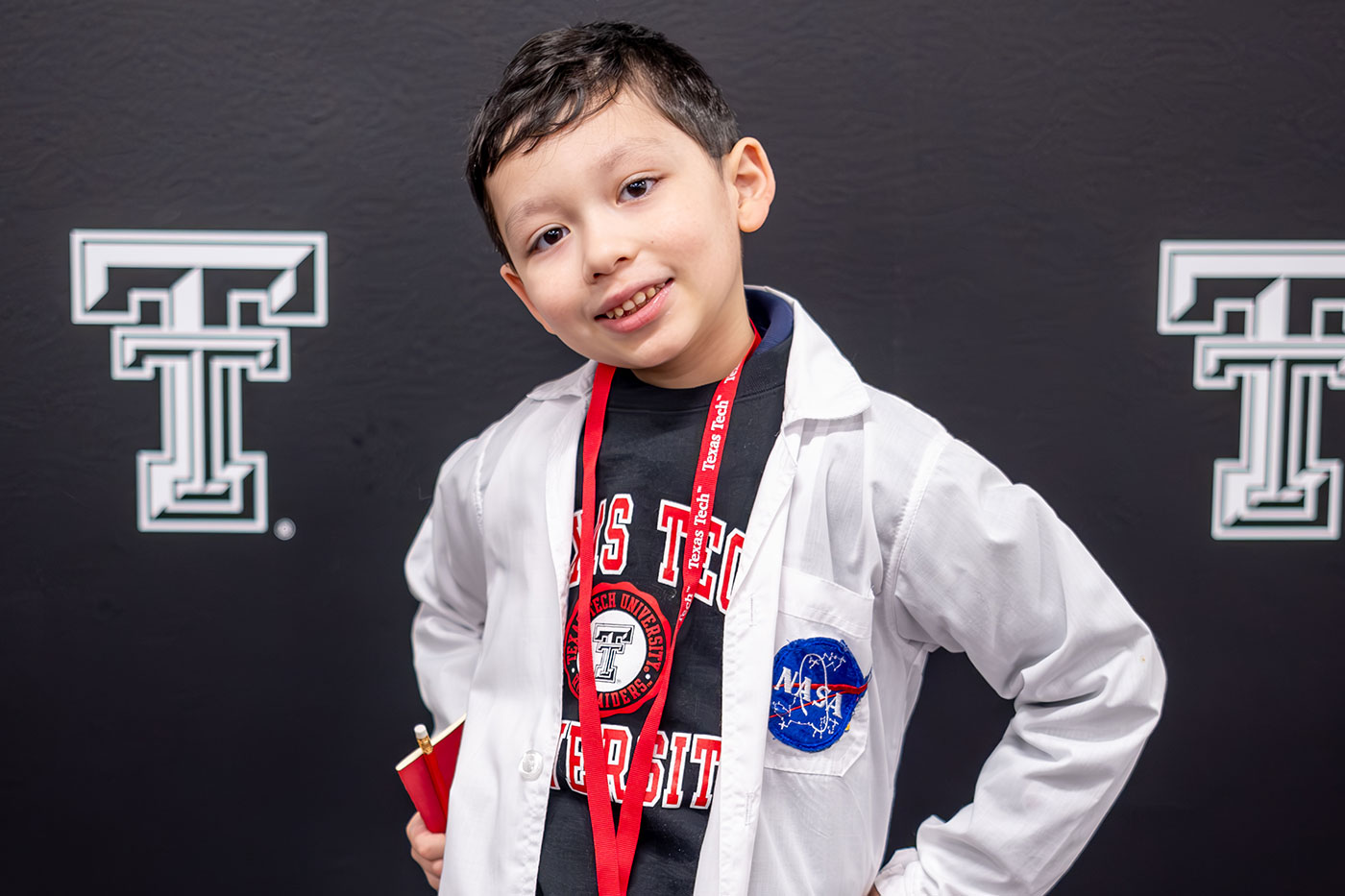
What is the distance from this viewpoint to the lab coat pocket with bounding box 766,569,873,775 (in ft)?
2.80

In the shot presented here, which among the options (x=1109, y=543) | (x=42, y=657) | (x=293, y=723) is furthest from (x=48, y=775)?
(x=1109, y=543)

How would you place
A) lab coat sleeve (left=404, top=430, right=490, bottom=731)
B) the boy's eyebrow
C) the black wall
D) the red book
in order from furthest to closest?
the black wall → lab coat sleeve (left=404, top=430, right=490, bottom=731) → the red book → the boy's eyebrow

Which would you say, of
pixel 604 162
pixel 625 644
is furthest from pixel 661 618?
pixel 604 162

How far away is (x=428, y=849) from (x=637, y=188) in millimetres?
629

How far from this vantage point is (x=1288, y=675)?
1296 mm

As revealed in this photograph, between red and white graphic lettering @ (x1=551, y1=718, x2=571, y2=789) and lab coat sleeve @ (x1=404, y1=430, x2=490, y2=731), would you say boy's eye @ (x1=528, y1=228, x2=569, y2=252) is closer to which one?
lab coat sleeve @ (x1=404, y1=430, x2=490, y2=731)

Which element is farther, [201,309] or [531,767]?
[201,309]

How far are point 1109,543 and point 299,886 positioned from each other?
1078 mm

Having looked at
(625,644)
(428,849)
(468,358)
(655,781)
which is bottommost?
(428,849)

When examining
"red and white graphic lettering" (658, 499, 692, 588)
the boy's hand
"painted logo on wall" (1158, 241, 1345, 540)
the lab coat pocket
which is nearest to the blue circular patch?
the lab coat pocket

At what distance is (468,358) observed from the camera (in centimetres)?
129

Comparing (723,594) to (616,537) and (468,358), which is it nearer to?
(616,537)

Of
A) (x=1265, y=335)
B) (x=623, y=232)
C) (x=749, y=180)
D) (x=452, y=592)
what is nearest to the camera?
(x=623, y=232)

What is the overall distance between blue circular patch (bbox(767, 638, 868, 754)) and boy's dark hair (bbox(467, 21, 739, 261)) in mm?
410
